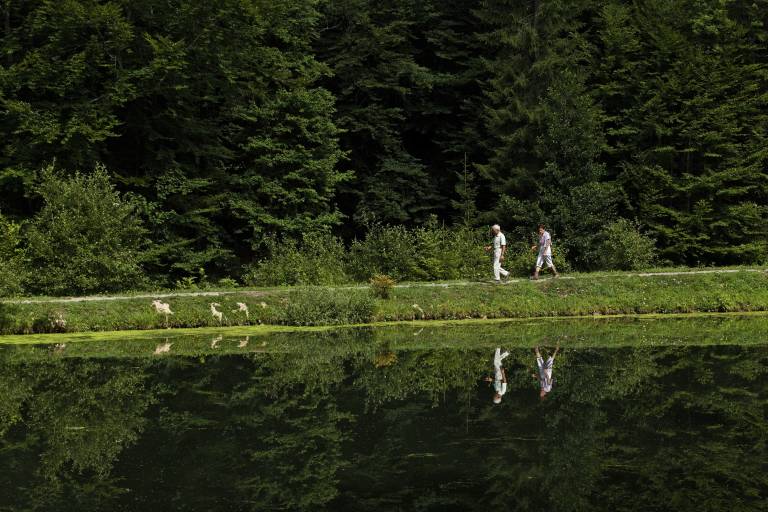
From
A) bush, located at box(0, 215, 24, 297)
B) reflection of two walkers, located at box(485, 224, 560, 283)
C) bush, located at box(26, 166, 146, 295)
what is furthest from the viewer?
reflection of two walkers, located at box(485, 224, 560, 283)

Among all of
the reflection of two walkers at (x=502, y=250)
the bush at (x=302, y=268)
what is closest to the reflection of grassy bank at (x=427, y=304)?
the reflection of two walkers at (x=502, y=250)

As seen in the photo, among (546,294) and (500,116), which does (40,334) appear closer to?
(546,294)

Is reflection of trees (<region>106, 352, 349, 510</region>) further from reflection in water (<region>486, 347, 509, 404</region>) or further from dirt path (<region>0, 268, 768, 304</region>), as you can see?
dirt path (<region>0, 268, 768, 304</region>)

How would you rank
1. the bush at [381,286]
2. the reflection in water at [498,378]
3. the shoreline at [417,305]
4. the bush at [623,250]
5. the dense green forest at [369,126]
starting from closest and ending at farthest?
the reflection in water at [498,378] → the shoreline at [417,305] → the bush at [381,286] → the bush at [623,250] → the dense green forest at [369,126]

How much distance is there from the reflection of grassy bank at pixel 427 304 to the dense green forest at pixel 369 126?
4980mm

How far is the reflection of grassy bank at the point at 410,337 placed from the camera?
71.2 feet

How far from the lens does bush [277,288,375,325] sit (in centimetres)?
2647

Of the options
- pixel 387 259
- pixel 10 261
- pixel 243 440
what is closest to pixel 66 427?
pixel 243 440

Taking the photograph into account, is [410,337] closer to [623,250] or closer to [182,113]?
[623,250]

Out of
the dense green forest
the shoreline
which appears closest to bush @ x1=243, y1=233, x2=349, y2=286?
the dense green forest

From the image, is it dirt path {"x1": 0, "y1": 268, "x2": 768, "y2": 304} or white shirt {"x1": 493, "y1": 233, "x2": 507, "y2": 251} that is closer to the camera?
dirt path {"x1": 0, "y1": 268, "x2": 768, "y2": 304}

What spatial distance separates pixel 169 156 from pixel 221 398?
2479 centimetres

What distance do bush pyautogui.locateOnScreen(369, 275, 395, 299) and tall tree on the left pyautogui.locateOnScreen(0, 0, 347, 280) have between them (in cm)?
1168

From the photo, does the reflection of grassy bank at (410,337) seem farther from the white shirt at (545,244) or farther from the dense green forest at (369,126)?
the dense green forest at (369,126)
